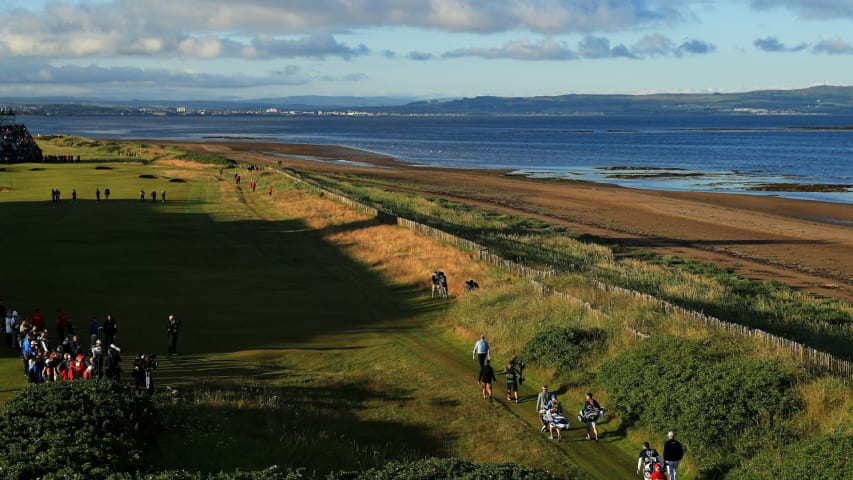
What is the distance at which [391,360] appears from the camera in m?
26.5

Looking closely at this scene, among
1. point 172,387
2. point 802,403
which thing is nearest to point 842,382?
point 802,403

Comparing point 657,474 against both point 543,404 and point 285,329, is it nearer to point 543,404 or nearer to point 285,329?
point 543,404

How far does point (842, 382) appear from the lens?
59.7ft

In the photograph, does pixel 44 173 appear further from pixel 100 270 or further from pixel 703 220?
pixel 703 220

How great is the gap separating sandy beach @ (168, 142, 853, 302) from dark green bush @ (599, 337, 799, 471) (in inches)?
806

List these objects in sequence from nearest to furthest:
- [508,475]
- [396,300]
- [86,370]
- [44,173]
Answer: [508,475] < [86,370] < [396,300] < [44,173]

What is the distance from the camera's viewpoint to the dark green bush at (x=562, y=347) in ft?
78.6

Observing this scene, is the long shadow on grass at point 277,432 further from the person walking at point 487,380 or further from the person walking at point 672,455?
the person walking at point 672,455

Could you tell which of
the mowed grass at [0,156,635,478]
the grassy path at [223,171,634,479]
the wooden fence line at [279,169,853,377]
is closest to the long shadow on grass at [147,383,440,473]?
the mowed grass at [0,156,635,478]

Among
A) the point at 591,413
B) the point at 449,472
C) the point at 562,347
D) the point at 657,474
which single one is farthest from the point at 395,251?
the point at 449,472

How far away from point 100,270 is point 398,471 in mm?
28695

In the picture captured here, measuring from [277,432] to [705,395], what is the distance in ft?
31.4

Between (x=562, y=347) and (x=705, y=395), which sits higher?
(x=705, y=395)

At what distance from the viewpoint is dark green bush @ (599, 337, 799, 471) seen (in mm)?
17750
